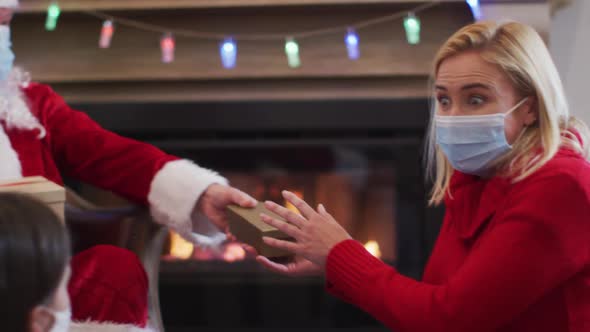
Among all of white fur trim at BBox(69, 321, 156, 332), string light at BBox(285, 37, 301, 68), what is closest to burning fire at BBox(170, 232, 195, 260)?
string light at BBox(285, 37, 301, 68)

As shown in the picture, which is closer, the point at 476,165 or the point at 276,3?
the point at 476,165

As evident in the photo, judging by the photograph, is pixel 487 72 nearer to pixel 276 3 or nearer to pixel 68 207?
pixel 68 207

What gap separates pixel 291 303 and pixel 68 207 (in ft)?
3.39

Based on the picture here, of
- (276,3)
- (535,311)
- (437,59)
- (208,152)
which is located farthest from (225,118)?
(535,311)

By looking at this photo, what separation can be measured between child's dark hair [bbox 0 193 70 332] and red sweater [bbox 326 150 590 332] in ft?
1.60

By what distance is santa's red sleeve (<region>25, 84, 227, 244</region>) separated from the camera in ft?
4.95

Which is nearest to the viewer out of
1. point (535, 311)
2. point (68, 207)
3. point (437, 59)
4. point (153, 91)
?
point (535, 311)

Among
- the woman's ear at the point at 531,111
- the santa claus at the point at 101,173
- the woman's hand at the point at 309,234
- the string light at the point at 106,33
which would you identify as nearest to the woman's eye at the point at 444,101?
the woman's ear at the point at 531,111

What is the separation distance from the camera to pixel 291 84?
2.23 metres

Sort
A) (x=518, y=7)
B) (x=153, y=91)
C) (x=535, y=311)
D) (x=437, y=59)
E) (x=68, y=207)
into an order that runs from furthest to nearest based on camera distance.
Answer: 1. (x=153, y=91)
2. (x=518, y=7)
3. (x=68, y=207)
4. (x=437, y=59)
5. (x=535, y=311)

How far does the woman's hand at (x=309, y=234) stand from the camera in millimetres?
1143

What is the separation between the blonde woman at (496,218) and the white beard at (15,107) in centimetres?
63

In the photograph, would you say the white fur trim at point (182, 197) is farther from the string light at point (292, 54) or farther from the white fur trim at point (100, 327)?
the string light at point (292, 54)

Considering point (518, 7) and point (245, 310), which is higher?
point (518, 7)
